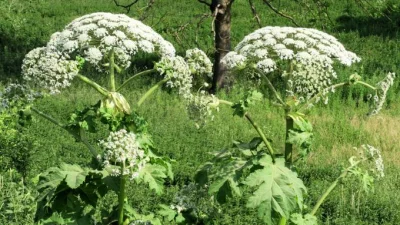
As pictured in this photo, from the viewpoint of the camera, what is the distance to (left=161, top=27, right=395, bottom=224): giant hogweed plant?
371 cm

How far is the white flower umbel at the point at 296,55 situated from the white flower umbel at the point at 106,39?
0.54m

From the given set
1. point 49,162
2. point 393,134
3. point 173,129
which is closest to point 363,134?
point 393,134

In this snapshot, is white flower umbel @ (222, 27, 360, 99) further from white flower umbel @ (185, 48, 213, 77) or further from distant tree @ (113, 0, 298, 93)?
distant tree @ (113, 0, 298, 93)

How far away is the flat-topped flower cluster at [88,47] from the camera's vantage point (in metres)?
3.76

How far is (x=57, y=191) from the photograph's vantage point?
13.2ft

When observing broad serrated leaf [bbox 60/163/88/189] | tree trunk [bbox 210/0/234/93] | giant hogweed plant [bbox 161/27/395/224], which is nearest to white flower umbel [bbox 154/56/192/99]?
giant hogweed plant [bbox 161/27/395/224]

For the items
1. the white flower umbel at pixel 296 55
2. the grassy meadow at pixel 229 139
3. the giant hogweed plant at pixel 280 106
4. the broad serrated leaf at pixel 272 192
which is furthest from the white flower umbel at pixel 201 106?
the grassy meadow at pixel 229 139

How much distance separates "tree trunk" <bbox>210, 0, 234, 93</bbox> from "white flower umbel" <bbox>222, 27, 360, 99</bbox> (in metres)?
8.22

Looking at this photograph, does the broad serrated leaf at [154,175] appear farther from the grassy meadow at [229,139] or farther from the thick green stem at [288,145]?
the thick green stem at [288,145]

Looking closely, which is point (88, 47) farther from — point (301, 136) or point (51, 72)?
point (301, 136)

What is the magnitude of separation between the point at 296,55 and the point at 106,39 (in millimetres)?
1191

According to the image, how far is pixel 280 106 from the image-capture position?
155 inches

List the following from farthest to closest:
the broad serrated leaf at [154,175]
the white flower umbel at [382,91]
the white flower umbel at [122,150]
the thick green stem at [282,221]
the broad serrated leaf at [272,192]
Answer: the thick green stem at [282,221] → the white flower umbel at [382,91] → the broad serrated leaf at [154,175] → the broad serrated leaf at [272,192] → the white flower umbel at [122,150]

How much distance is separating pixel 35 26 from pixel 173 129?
11.9 metres
